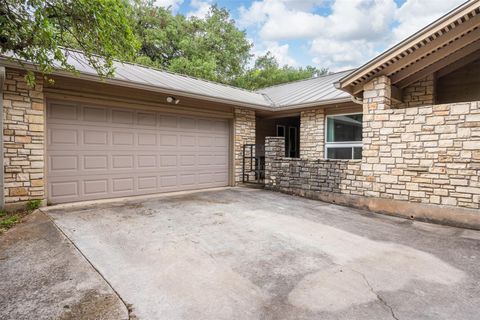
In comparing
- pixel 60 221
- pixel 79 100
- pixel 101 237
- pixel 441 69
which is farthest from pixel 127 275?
pixel 441 69

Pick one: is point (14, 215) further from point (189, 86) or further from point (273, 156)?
point (273, 156)

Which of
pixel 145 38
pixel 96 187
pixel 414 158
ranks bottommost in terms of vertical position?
pixel 96 187

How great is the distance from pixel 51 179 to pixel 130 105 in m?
2.35

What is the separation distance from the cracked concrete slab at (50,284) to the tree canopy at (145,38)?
2248mm

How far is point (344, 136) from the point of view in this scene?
8227mm

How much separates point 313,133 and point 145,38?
44.5ft

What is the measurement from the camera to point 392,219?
5.12 m

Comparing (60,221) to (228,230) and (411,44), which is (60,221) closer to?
(228,230)

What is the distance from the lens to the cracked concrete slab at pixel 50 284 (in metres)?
2.04

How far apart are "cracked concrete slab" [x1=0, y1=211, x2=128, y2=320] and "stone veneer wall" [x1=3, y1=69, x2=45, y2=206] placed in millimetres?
1785

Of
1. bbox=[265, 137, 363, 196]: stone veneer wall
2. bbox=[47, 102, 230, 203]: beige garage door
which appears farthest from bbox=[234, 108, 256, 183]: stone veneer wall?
bbox=[265, 137, 363, 196]: stone veneer wall

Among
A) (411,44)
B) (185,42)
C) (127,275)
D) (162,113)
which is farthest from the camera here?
(185,42)

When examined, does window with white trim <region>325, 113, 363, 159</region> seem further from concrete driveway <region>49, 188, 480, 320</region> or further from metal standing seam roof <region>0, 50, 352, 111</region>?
concrete driveway <region>49, 188, 480, 320</region>

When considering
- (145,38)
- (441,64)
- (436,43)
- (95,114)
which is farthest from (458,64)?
(145,38)
